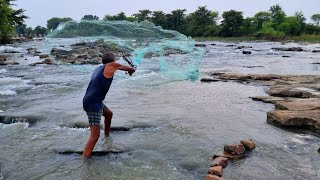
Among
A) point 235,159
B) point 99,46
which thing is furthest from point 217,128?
point 99,46

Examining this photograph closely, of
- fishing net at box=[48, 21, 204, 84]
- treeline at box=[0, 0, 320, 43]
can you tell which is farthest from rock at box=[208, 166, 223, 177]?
treeline at box=[0, 0, 320, 43]

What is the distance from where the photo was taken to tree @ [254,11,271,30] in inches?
3460

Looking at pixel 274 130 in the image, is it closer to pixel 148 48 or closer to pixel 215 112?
pixel 215 112

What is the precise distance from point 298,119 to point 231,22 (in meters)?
73.9

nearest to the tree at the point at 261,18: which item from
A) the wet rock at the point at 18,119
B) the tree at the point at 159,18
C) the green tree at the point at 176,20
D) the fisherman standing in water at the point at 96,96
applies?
the green tree at the point at 176,20

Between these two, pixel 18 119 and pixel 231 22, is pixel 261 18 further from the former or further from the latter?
pixel 18 119

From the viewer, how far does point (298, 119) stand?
8625 millimetres

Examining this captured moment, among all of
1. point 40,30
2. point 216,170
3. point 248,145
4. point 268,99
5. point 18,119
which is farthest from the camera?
point 40,30

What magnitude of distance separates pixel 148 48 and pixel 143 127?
8.58 m

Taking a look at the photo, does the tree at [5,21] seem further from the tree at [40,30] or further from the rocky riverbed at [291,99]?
the tree at [40,30]

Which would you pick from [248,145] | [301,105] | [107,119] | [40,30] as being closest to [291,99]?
[301,105]

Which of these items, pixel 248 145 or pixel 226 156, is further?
pixel 248 145

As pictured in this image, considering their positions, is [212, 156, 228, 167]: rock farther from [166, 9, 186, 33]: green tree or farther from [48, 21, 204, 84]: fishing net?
[166, 9, 186, 33]: green tree

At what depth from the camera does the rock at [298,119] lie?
8.48m
